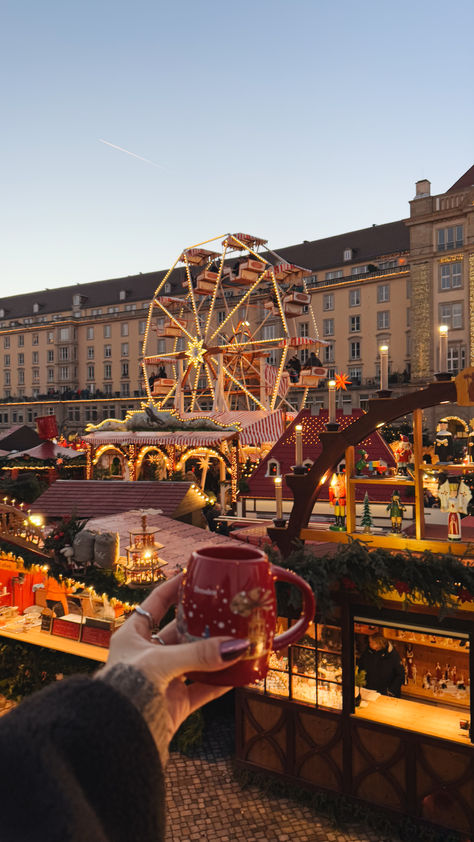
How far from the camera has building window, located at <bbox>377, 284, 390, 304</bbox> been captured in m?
49.0

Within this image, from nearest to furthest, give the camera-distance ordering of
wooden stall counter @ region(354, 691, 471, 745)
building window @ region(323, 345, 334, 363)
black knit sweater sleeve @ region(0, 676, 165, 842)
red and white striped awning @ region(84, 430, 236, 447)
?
black knit sweater sleeve @ region(0, 676, 165, 842) → wooden stall counter @ region(354, 691, 471, 745) → red and white striped awning @ region(84, 430, 236, 447) → building window @ region(323, 345, 334, 363)

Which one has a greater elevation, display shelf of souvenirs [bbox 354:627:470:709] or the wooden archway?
the wooden archway

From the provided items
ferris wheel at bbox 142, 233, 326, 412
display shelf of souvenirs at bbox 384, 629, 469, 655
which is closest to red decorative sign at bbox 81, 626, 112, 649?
display shelf of souvenirs at bbox 384, 629, 469, 655

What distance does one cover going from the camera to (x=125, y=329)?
66.3 meters

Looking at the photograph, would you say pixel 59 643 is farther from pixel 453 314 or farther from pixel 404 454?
pixel 453 314

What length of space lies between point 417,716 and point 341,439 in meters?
2.96

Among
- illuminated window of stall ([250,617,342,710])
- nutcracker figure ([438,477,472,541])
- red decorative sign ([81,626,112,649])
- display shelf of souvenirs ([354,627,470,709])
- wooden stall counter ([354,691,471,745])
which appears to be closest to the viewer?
nutcracker figure ([438,477,472,541])

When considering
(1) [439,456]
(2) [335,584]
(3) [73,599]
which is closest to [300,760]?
(2) [335,584]

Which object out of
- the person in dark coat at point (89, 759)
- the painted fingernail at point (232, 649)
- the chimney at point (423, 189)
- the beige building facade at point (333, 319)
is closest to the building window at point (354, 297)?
the beige building facade at point (333, 319)

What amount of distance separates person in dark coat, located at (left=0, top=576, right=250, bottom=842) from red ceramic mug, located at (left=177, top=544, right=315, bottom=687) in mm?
291

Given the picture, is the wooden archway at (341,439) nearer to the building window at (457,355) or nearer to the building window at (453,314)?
the building window at (457,355)

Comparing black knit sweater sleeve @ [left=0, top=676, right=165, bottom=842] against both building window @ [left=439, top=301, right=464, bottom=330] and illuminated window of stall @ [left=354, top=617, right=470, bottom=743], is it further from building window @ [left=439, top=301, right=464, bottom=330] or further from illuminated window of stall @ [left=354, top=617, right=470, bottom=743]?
building window @ [left=439, top=301, right=464, bottom=330]

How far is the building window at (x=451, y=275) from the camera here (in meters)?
40.0

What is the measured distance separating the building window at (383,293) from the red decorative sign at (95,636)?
150ft
